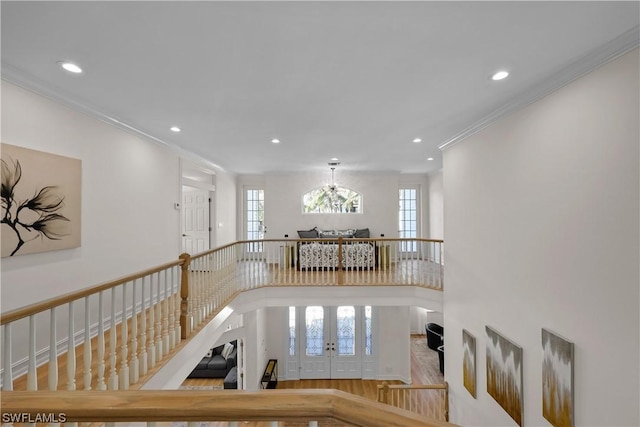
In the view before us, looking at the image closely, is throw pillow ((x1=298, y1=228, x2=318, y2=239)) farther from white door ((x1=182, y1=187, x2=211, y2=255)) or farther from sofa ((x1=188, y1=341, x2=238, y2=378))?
sofa ((x1=188, y1=341, x2=238, y2=378))

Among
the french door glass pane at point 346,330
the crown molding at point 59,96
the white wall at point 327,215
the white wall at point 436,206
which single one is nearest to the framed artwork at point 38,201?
the crown molding at point 59,96

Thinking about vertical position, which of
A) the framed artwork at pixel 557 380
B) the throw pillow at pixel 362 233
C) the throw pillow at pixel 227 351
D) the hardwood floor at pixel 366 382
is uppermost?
the throw pillow at pixel 362 233

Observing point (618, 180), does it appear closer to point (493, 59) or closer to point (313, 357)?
point (493, 59)

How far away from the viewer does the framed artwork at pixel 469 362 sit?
3.85 meters

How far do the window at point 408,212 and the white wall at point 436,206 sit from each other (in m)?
0.41

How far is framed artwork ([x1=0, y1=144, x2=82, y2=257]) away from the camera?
2408 mm

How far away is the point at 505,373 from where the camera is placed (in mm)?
3215

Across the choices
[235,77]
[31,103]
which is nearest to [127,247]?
[31,103]

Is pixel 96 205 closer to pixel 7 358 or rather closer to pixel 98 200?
pixel 98 200

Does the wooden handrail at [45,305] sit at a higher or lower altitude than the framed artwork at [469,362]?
higher

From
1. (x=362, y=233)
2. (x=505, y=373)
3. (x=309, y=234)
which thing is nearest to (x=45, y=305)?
(x=505, y=373)

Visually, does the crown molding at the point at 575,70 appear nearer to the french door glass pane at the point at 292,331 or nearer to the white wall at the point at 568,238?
the white wall at the point at 568,238

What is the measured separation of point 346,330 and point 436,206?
424 cm

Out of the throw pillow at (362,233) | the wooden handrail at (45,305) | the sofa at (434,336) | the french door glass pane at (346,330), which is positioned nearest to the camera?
the wooden handrail at (45,305)
